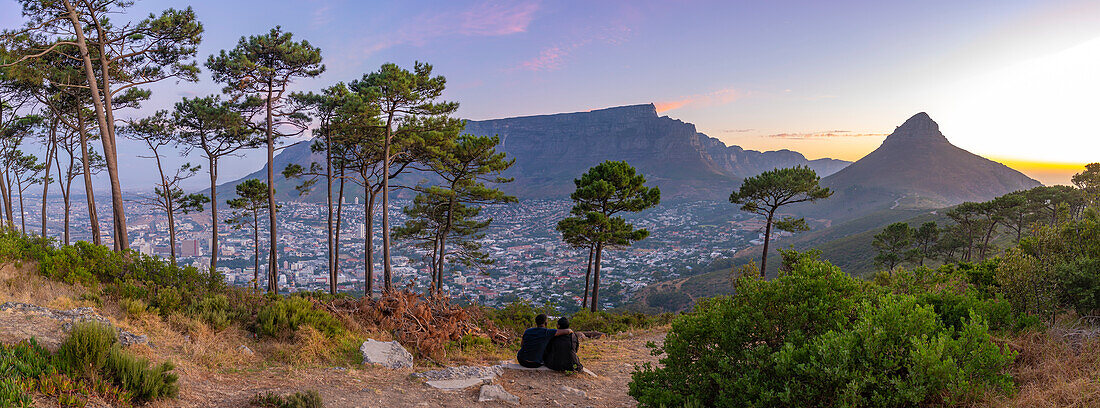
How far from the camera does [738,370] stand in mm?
4523

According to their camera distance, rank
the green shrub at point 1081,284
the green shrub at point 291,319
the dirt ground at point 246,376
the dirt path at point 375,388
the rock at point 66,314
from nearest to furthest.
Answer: the dirt path at point 375,388, the dirt ground at point 246,376, the rock at point 66,314, the green shrub at point 1081,284, the green shrub at point 291,319

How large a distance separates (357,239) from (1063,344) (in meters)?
103

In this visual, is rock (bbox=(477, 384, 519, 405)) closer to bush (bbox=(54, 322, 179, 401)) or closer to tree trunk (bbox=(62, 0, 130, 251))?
bush (bbox=(54, 322, 179, 401))

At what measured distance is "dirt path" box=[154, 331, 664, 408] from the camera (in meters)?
5.20

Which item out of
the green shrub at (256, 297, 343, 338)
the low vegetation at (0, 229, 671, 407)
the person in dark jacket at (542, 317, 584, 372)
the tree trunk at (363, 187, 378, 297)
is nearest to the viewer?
the low vegetation at (0, 229, 671, 407)

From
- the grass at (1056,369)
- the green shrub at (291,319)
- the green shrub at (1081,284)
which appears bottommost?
the green shrub at (291,319)

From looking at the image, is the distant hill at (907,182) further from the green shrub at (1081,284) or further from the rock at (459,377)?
the rock at (459,377)

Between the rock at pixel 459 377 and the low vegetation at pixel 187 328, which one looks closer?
the low vegetation at pixel 187 328

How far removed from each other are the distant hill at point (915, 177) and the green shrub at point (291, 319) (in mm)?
141908

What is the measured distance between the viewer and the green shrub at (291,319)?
784 cm

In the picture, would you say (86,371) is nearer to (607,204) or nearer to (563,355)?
(563,355)

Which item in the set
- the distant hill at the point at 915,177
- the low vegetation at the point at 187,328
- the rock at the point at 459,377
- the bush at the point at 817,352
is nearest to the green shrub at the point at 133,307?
the low vegetation at the point at 187,328

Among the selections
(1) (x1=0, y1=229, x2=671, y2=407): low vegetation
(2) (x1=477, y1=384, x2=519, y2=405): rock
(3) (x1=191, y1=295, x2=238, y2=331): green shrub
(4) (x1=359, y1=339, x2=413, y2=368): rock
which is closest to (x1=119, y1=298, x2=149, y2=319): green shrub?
(1) (x1=0, y1=229, x2=671, y2=407): low vegetation

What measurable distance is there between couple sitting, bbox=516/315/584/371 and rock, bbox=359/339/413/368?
85.9 inches
